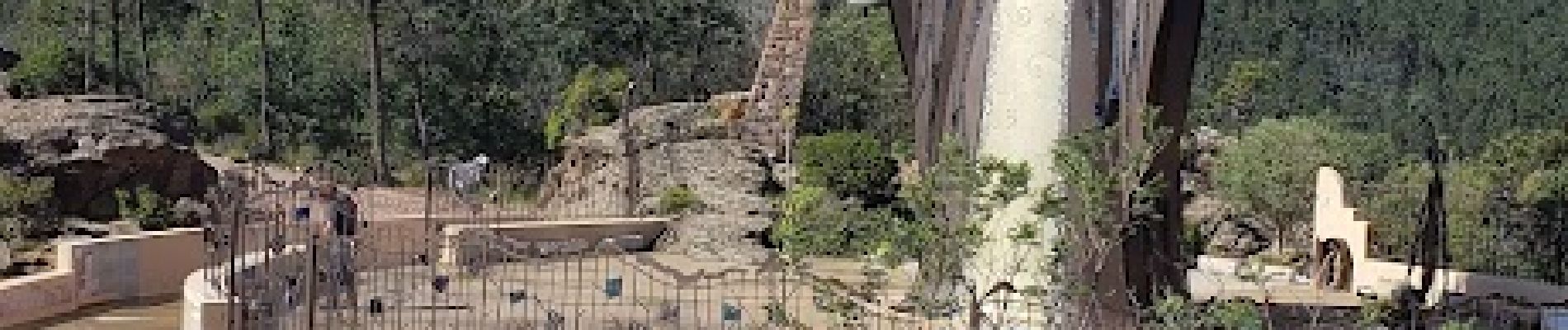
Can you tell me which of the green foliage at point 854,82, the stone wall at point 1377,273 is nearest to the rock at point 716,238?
the stone wall at point 1377,273

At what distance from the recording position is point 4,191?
15.6 m

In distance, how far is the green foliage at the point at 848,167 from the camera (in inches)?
782

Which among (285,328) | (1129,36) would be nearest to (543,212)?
(285,328)

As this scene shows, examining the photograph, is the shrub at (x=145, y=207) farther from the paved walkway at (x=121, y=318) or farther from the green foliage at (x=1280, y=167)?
the green foliage at (x=1280, y=167)

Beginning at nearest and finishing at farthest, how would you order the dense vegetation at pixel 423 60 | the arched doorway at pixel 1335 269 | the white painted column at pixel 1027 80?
the white painted column at pixel 1027 80 < the arched doorway at pixel 1335 269 < the dense vegetation at pixel 423 60

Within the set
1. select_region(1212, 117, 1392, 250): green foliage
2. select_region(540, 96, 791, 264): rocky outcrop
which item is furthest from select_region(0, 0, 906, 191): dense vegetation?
select_region(1212, 117, 1392, 250): green foliage

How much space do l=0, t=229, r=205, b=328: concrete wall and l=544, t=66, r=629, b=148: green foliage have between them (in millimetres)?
13746

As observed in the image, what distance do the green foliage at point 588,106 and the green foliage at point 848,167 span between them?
27.2 ft

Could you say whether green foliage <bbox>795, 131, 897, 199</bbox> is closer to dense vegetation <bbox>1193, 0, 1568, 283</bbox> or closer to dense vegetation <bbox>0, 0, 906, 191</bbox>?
dense vegetation <bbox>1193, 0, 1568, 283</bbox>

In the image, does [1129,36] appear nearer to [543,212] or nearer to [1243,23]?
[543,212]

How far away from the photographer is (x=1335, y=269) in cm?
1697

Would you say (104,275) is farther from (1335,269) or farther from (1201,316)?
(1335,269)

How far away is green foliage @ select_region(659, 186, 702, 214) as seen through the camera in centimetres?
1989

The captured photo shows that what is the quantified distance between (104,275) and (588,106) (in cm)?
1562
